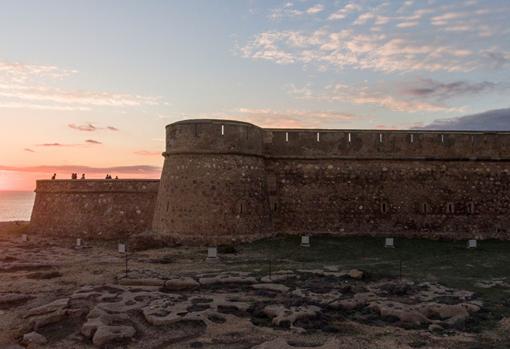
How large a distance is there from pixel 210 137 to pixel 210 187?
1953 millimetres

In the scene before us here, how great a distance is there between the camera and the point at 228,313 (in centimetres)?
843

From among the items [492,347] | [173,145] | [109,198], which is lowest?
[492,347]

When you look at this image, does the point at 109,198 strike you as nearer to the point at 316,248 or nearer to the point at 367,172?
the point at 316,248

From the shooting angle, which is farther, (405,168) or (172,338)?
(405,168)

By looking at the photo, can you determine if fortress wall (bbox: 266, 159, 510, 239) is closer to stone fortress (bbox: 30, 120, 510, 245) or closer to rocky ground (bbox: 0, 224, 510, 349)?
stone fortress (bbox: 30, 120, 510, 245)

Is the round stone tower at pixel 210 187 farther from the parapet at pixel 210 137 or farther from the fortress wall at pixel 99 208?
the fortress wall at pixel 99 208

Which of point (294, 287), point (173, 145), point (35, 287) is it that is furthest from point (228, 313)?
point (173, 145)

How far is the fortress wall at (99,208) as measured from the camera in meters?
20.6

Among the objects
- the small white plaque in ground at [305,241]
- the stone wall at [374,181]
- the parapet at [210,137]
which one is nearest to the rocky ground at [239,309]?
the small white plaque in ground at [305,241]

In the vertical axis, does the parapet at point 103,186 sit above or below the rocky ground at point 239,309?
above

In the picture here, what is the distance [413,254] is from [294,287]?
21.7 feet

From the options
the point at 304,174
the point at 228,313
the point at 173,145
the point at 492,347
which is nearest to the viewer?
the point at 492,347

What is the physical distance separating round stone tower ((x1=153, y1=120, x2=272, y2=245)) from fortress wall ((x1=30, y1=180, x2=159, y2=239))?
2966 millimetres

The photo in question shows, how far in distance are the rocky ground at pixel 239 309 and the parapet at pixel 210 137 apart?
18.7ft
